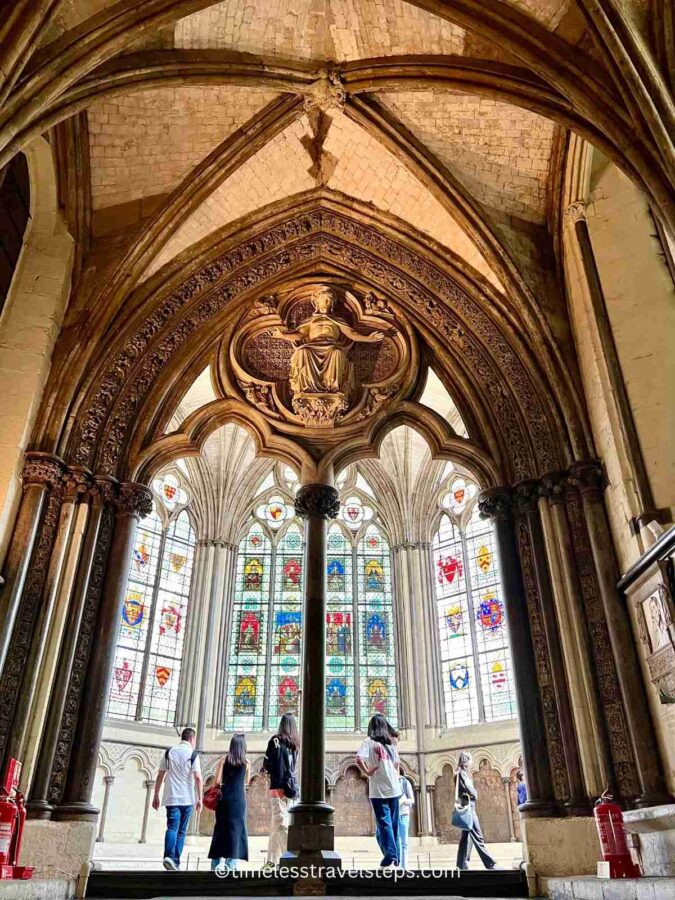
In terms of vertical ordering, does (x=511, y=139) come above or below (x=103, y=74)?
above

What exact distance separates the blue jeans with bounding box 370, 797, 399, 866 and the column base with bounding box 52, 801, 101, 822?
8.40 feet

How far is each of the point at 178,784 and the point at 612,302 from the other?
624 cm

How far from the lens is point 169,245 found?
31.2ft

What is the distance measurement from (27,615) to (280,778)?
2811 millimetres

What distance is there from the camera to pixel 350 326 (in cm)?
1043

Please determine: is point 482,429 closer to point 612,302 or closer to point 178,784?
point 612,302

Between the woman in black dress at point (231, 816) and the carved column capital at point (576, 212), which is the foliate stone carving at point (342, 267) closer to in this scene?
the carved column capital at point (576, 212)

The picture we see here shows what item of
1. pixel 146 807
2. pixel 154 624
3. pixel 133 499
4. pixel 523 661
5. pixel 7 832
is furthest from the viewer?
pixel 154 624

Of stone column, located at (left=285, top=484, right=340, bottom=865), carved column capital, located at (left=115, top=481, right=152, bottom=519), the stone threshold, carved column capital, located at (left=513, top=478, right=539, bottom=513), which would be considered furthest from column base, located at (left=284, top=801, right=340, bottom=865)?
carved column capital, located at (left=513, top=478, right=539, bottom=513)

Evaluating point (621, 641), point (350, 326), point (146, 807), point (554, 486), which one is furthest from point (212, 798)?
point (350, 326)

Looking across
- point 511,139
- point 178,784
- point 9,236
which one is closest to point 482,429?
point 511,139

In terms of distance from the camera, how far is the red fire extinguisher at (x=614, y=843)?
5484mm

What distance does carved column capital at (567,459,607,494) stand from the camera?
26.0 ft

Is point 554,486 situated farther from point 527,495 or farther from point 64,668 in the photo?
point 64,668
